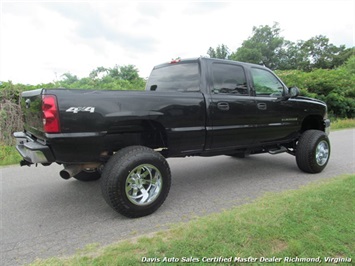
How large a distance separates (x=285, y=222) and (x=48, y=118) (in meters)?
2.63

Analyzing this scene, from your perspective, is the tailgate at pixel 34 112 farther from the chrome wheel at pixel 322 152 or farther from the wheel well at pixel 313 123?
the wheel well at pixel 313 123

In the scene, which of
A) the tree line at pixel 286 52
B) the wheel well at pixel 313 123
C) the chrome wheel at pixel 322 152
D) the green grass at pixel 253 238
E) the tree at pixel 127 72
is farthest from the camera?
the tree line at pixel 286 52

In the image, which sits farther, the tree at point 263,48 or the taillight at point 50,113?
the tree at point 263,48

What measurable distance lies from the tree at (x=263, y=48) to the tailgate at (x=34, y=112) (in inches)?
1898

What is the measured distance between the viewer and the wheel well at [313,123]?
17.5ft

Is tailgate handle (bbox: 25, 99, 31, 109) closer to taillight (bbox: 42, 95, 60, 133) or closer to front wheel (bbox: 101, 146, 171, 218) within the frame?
taillight (bbox: 42, 95, 60, 133)

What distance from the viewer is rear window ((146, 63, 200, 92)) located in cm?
391

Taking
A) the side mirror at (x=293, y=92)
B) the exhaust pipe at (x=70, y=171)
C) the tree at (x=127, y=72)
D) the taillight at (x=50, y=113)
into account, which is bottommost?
the exhaust pipe at (x=70, y=171)

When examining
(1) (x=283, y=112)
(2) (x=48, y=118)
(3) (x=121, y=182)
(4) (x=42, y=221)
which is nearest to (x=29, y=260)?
(4) (x=42, y=221)

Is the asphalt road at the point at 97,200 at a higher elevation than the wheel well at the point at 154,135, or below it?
below

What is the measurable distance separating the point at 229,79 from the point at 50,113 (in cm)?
259

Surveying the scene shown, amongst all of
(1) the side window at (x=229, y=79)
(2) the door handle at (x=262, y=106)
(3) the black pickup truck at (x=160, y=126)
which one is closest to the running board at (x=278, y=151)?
(3) the black pickup truck at (x=160, y=126)

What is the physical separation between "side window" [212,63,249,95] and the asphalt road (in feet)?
4.93

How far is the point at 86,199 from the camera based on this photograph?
3758mm
